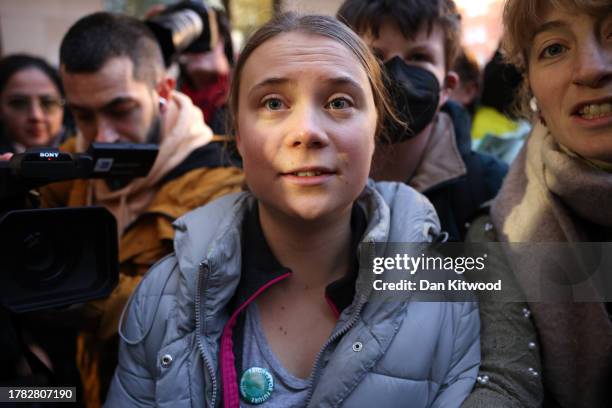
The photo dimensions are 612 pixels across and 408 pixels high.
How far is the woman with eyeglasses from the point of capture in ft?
10.8

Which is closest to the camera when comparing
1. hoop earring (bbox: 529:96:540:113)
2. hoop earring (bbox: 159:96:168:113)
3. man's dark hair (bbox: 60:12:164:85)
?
hoop earring (bbox: 529:96:540:113)

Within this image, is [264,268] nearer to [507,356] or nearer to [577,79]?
[507,356]

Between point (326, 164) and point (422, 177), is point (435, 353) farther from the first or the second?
point (422, 177)

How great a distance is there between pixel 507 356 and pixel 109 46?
72.1 inches

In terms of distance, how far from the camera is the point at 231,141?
79.2 inches

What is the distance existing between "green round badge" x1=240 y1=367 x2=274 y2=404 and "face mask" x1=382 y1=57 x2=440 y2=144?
881mm

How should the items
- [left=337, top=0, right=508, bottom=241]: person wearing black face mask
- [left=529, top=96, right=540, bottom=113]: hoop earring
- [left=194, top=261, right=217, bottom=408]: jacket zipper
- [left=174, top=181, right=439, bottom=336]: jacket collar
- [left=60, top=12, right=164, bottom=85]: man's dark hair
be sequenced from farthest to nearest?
[left=60, top=12, right=164, bottom=85]: man's dark hair
[left=337, top=0, right=508, bottom=241]: person wearing black face mask
[left=529, top=96, right=540, bottom=113]: hoop earring
[left=174, top=181, right=439, bottom=336]: jacket collar
[left=194, top=261, right=217, bottom=408]: jacket zipper

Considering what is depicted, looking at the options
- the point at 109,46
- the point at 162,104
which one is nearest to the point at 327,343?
the point at 162,104

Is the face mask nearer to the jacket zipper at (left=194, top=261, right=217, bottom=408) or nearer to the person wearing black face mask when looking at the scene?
the person wearing black face mask

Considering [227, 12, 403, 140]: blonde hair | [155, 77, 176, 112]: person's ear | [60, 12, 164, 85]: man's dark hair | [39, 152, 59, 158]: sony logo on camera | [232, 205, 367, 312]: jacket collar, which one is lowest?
[232, 205, 367, 312]: jacket collar

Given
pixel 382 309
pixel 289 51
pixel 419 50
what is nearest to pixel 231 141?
pixel 289 51

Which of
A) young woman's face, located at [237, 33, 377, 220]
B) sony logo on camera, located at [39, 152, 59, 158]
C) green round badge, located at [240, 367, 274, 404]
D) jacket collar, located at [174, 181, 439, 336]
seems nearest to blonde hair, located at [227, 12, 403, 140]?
young woman's face, located at [237, 33, 377, 220]

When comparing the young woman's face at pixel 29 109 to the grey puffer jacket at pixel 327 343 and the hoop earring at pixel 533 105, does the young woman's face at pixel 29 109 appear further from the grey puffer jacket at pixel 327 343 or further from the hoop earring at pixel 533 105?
the hoop earring at pixel 533 105

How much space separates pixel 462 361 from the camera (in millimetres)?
1436
